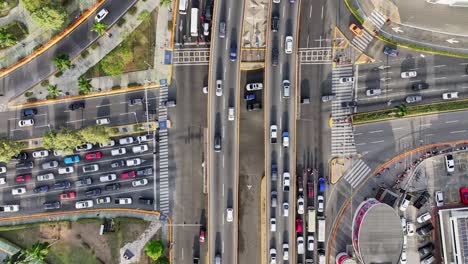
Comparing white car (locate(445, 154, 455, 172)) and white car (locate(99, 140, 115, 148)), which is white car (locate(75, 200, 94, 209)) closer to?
white car (locate(99, 140, 115, 148))

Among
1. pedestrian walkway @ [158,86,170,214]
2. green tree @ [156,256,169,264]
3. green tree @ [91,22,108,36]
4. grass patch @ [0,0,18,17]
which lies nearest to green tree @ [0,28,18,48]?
grass patch @ [0,0,18,17]

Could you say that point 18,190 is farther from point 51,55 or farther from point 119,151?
point 51,55

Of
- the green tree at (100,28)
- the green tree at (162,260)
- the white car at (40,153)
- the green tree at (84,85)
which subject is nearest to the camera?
the green tree at (100,28)

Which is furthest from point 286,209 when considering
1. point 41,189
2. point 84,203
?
point 41,189

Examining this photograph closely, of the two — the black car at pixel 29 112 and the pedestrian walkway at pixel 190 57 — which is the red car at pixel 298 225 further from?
the black car at pixel 29 112

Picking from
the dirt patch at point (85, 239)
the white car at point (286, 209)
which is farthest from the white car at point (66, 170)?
the white car at point (286, 209)
